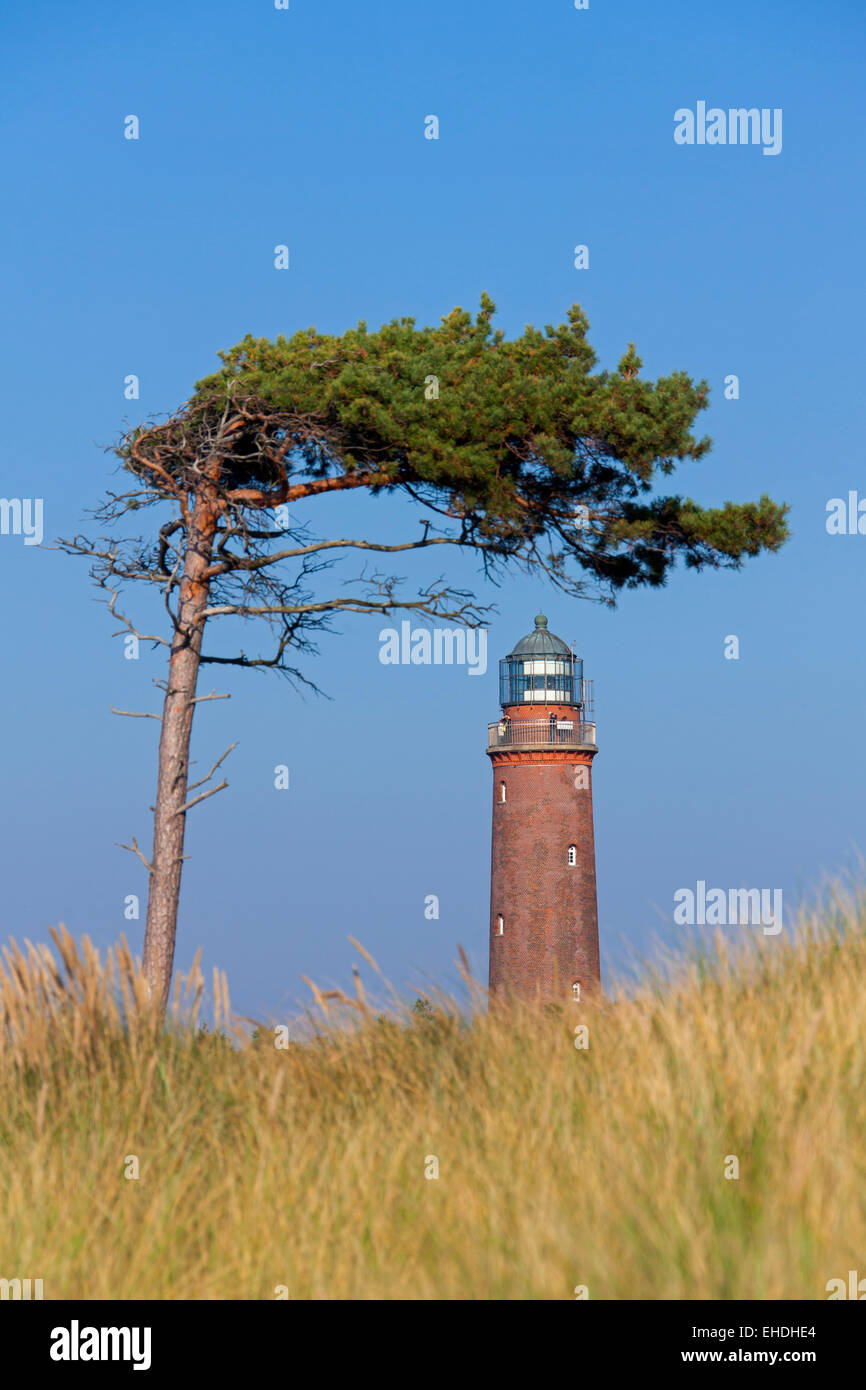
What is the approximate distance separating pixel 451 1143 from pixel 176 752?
10003mm

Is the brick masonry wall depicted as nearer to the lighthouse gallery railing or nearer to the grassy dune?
the lighthouse gallery railing

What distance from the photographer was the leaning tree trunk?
16.2m

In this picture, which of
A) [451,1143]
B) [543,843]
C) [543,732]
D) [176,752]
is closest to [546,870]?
[543,843]

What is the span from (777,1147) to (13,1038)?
6.00 m

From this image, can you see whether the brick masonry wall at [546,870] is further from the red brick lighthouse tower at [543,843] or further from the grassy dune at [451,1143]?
the grassy dune at [451,1143]

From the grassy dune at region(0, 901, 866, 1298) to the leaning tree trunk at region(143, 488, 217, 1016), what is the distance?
19.9ft

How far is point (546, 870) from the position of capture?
40375 millimetres

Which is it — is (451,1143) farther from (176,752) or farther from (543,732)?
(543,732)

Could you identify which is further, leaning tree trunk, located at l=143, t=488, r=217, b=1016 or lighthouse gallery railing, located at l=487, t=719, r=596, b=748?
lighthouse gallery railing, located at l=487, t=719, r=596, b=748

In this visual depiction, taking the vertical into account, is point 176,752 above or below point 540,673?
below

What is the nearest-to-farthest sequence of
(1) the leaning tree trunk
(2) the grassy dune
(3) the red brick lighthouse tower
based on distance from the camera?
(2) the grassy dune < (1) the leaning tree trunk < (3) the red brick lighthouse tower

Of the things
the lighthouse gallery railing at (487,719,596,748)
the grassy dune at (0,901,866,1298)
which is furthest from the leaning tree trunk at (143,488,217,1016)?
the lighthouse gallery railing at (487,719,596,748)

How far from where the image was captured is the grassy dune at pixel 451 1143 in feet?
18.9
